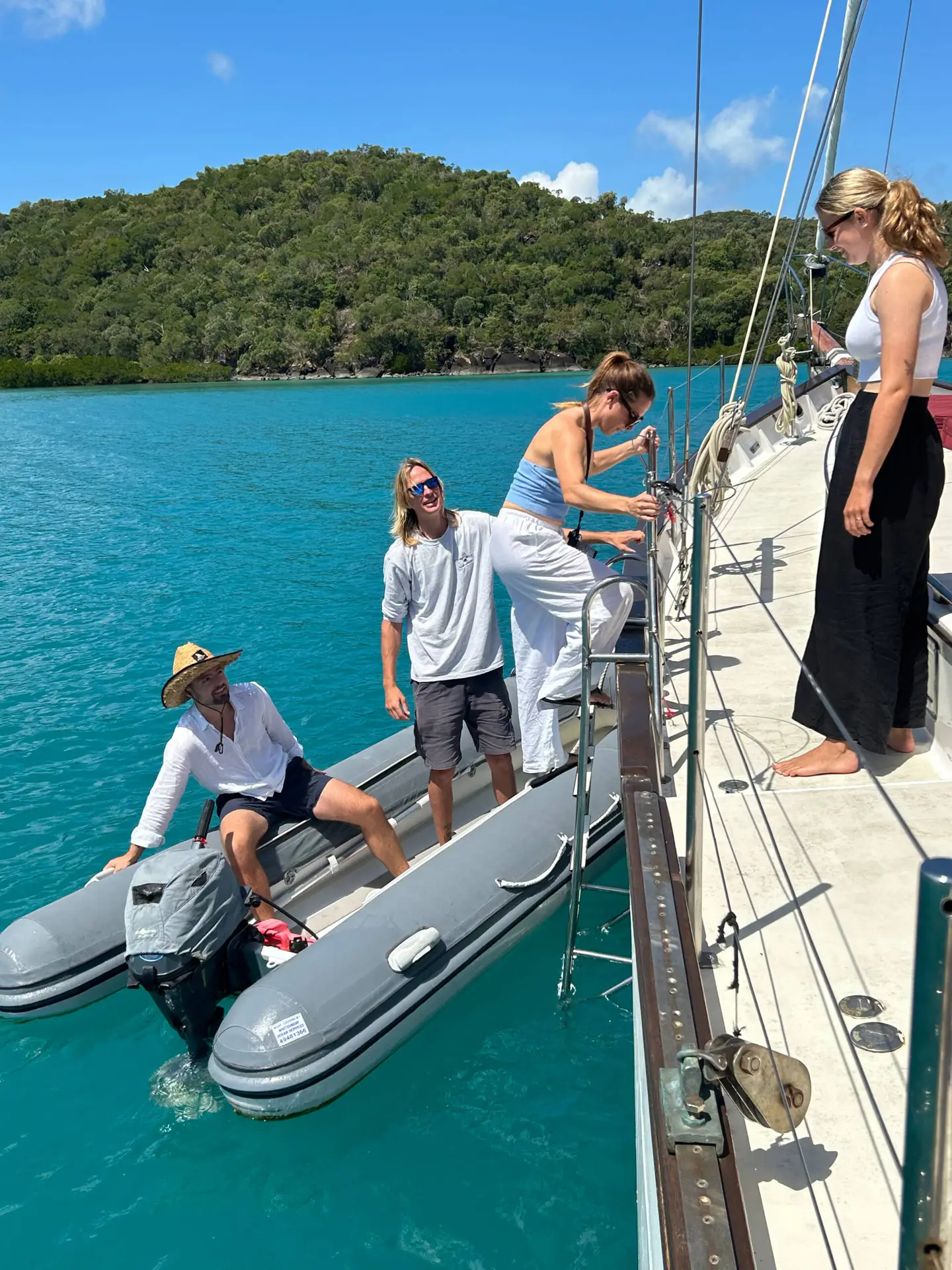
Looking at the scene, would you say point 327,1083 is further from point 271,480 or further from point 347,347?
point 347,347

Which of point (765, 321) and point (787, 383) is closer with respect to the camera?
point (765, 321)

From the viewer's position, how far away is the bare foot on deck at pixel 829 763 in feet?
10.9

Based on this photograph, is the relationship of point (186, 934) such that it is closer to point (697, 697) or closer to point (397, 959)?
point (397, 959)

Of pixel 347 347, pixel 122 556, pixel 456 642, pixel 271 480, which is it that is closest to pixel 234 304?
pixel 347 347

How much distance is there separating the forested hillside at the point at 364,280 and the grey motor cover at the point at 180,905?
66.2 metres

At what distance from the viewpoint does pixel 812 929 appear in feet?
8.44

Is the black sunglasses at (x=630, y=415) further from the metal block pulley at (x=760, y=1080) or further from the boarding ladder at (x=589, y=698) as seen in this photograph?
the metal block pulley at (x=760, y=1080)

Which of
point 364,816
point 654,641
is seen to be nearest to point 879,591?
point 654,641

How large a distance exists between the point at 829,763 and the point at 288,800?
2.31 metres

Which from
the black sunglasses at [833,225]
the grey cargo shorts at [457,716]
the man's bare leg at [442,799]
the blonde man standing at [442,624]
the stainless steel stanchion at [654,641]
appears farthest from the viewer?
the man's bare leg at [442,799]

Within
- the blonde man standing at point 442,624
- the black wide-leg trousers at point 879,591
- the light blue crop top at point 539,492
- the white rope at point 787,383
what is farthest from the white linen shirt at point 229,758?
the white rope at point 787,383

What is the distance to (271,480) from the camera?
24.8 metres

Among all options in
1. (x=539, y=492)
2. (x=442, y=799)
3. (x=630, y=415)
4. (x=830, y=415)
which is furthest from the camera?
(x=830, y=415)

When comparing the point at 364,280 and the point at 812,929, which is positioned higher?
the point at 364,280
